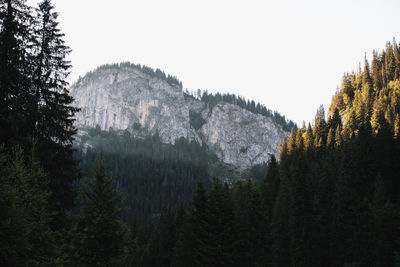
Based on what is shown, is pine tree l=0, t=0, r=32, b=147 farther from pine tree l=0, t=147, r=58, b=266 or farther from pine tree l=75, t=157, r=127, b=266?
pine tree l=75, t=157, r=127, b=266

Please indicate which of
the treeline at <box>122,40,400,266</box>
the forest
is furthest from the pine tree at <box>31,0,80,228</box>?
the treeline at <box>122,40,400,266</box>

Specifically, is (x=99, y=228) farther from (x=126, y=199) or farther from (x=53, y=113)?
(x=53, y=113)

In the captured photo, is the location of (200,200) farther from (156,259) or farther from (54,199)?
(156,259)

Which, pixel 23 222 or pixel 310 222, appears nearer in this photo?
pixel 23 222

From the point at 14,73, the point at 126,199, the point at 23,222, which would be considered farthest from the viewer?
the point at 126,199

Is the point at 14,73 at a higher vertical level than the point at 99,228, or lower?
higher

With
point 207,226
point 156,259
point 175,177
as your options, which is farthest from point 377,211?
point 175,177

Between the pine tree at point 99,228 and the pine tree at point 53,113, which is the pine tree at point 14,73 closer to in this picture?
the pine tree at point 53,113

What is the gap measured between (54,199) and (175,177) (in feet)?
587

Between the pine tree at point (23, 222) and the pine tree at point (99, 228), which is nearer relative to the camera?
the pine tree at point (23, 222)

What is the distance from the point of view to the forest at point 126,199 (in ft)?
44.8

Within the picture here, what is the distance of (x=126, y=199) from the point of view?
17938mm

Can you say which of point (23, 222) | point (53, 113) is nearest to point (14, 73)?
point (53, 113)

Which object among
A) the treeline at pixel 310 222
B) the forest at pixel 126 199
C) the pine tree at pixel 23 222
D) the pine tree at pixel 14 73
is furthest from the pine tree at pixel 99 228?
the treeline at pixel 310 222
